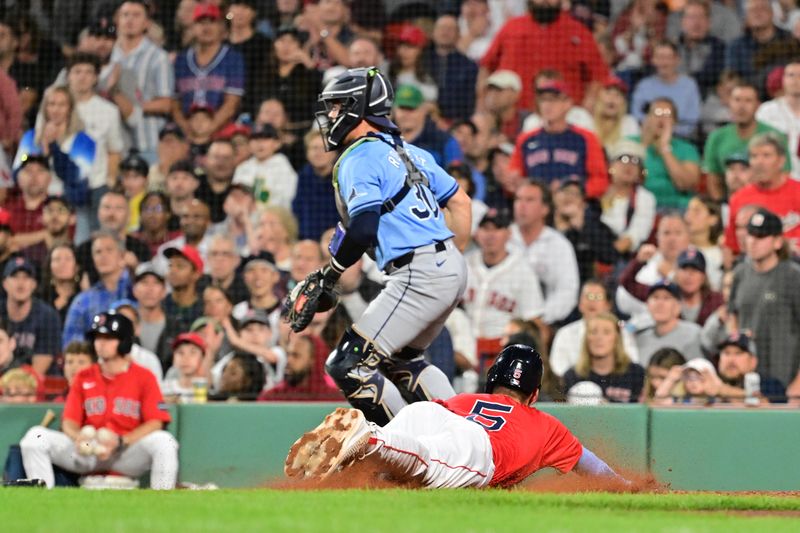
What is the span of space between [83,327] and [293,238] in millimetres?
1926

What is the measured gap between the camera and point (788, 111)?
1140 cm

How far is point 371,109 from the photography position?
679 cm

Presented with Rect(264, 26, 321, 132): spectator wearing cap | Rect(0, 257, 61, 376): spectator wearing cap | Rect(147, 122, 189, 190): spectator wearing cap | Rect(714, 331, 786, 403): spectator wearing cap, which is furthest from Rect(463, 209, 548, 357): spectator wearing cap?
Rect(0, 257, 61, 376): spectator wearing cap

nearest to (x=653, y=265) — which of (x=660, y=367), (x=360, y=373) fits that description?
(x=660, y=367)

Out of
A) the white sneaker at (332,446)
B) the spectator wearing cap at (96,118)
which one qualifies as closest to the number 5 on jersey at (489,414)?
the white sneaker at (332,446)

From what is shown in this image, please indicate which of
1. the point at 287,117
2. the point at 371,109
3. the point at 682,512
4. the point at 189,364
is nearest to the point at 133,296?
the point at 189,364

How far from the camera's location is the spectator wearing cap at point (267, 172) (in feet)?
39.3

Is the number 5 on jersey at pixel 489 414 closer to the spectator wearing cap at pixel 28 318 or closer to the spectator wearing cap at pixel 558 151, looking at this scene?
the spectator wearing cap at pixel 558 151

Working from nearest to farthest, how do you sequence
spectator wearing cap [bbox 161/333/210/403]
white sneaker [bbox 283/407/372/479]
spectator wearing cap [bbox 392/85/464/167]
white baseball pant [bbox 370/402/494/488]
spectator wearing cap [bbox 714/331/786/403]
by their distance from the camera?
white sneaker [bbox 283/407/372/479] < white baseball pant [bbox 370/402/494/488] < spectator wearing cap [bbox 714/331/786/403] < spectator wearing cap [bbox 161/333/210/403] < spectator wearing cap [bbox 392/85/464/167]

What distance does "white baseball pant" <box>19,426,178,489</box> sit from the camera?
27.5 feet

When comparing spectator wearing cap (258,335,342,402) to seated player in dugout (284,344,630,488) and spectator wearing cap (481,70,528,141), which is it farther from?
seated player in dugout (284,344,630,488)

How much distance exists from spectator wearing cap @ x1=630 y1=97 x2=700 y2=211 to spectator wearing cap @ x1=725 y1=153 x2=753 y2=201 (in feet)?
1.36

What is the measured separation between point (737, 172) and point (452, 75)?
312 cm

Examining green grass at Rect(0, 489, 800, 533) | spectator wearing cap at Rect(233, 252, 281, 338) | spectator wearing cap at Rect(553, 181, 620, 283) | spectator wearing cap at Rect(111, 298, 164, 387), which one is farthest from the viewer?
spectator wearing cap at Rect(553, 181, 620, 283)
